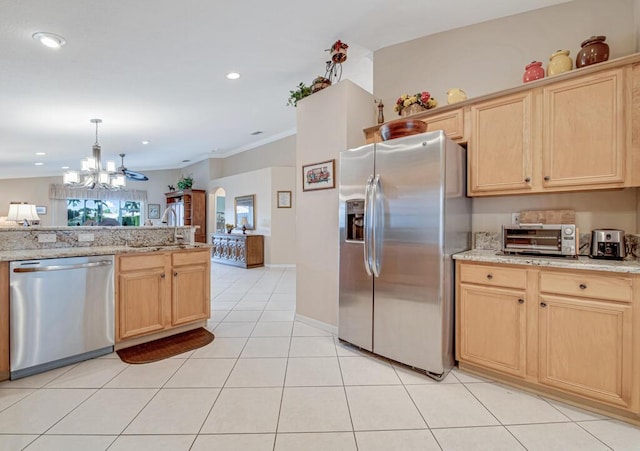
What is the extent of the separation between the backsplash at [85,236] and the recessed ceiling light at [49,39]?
72.9 inches

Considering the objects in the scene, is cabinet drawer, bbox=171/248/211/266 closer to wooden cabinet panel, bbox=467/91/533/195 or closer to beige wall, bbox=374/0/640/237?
beige wall, bbox=374/0/640/237

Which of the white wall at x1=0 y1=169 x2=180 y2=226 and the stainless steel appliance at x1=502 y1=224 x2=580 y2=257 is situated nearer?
the stainless steel appliance at x1=502 y1=224 x2=580 y2=257

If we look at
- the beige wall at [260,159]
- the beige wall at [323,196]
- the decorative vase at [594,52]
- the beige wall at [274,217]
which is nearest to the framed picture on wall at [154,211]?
the beige wall at [260,159]

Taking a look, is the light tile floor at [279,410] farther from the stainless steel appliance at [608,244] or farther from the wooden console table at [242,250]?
the wooden console table at [242,250]

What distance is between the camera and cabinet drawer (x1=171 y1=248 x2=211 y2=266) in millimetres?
2861

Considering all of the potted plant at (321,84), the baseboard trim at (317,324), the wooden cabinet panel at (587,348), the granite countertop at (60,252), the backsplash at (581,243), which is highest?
the potted plant at (321,84)

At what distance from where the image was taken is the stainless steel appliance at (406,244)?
2123 mm

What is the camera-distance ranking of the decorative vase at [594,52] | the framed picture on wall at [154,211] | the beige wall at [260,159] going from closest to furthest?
1. the decorative vase at [594,52]
2. the beige wall at [260,159]
3. the framed picture on wall at [154,211]

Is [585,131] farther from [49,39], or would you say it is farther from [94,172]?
[94,172]

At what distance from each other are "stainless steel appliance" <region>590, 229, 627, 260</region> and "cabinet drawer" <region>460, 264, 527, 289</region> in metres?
0.53

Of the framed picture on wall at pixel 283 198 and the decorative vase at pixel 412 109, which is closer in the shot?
the decorative vase at pixel 412 109

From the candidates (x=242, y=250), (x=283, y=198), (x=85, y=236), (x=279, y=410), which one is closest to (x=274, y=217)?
(x=283, y=198)

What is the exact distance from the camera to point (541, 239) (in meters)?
2.10

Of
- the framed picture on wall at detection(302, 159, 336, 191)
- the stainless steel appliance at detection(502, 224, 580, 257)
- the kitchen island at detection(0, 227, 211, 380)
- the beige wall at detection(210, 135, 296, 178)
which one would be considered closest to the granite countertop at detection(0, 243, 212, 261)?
the kitchen island at detection(0, 227, 211, 380)
